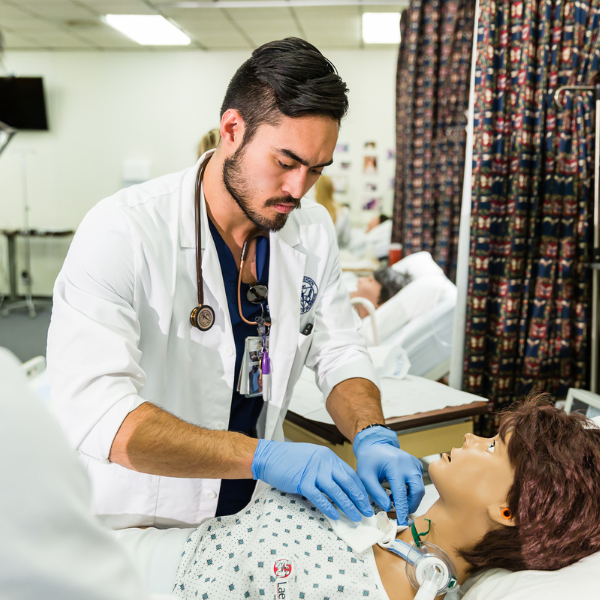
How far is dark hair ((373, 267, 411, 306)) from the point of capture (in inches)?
134

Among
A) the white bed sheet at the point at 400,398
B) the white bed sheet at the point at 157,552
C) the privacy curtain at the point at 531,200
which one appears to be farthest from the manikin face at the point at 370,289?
the white bed sheet at the point at 157,552

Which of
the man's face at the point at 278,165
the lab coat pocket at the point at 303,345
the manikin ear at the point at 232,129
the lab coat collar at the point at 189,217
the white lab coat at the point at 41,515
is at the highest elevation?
the manikin ear at the point at 232,129

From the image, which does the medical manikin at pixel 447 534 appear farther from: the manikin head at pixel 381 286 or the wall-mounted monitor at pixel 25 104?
the wall-mounted monitor at pixel 25 104

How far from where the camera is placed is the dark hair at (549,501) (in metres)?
1.02

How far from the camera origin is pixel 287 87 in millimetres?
1188

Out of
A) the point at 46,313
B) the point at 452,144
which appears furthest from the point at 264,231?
the point at 46,313

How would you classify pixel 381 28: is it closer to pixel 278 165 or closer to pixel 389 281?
pixel 389 281

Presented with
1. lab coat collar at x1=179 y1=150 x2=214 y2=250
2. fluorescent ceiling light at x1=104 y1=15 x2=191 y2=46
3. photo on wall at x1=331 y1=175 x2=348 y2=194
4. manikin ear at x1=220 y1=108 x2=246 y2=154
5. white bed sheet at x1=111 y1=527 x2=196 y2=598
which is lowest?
white bed sheet at x1=111 y1=527 x2=196 y2=598

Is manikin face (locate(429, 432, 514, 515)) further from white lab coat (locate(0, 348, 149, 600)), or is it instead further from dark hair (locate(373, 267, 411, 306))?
dark hair (locate(373, 267, 411, 306))

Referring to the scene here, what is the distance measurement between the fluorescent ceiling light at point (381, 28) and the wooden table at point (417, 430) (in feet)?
15.1

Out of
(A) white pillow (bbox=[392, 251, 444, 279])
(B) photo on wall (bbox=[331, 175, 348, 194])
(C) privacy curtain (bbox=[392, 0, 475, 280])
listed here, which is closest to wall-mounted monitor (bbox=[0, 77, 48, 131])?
(B) photo on wall (bbox=[331, 175, 348, 194])

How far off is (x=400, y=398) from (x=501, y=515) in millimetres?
808

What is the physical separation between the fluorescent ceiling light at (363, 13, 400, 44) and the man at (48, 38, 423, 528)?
14.8 feet

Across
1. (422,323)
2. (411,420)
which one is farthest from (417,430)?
(422,323)
